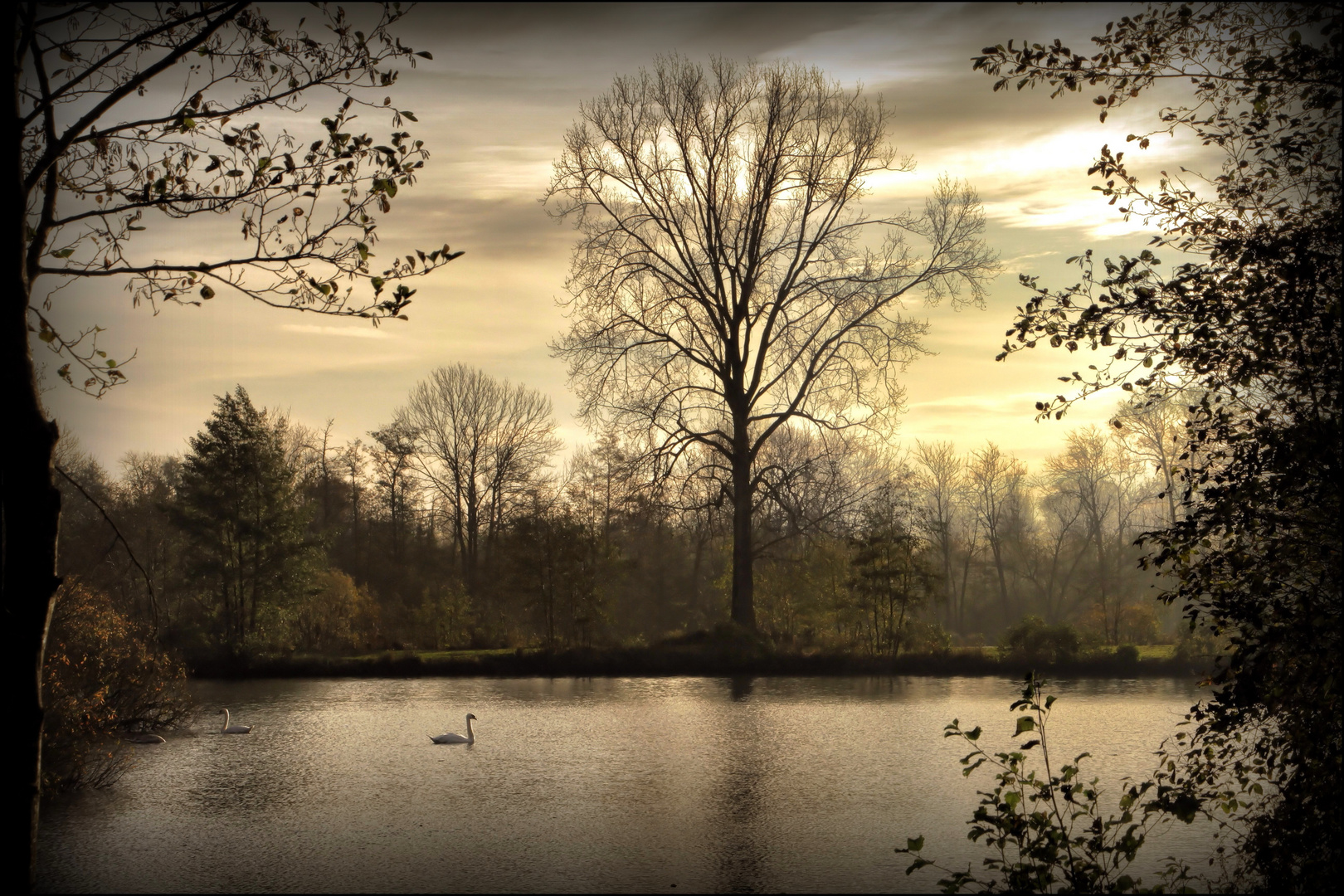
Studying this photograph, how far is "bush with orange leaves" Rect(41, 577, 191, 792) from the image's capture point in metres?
8.40

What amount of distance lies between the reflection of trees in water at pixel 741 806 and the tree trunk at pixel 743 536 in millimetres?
6696

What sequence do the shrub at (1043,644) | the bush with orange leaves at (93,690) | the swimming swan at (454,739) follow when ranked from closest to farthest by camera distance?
1. the bush with orange leaves at (93,690)
2. the swimming swan at (454,739)
3. the shrub at (1043,644)

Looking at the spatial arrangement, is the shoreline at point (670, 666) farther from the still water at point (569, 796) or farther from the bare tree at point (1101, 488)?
the bare tree at point (1101, 488)

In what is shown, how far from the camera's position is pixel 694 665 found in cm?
1808

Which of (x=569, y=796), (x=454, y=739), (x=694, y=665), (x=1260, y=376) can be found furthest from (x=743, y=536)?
(x=1260, y=376)

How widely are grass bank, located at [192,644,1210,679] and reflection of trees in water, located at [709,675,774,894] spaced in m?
4.98

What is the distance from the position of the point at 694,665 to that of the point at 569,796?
9.75 meters

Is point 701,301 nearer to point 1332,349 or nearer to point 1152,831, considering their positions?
point 1152,831

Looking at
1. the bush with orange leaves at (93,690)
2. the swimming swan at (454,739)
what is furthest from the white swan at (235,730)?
the swimming swan at (454,739)

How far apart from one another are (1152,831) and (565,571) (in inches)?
629

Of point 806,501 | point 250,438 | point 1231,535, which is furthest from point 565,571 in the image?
point 1231,535

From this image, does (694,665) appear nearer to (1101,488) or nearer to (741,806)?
(741,806)

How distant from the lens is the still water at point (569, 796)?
256 inches

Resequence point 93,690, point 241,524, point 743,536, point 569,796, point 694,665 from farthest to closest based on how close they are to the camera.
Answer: point 241,524 < point 743,536 < point 694,665 < point 93,690 < point 569,796
